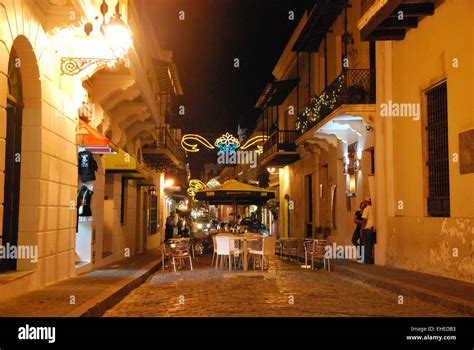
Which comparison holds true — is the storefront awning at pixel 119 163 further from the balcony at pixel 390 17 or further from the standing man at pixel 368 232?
the balcony at pixel 390 17

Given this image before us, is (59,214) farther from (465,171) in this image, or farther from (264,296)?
(465,171)

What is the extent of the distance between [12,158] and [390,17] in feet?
28.6

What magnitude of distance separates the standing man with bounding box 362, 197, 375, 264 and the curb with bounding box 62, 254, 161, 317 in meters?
5.92

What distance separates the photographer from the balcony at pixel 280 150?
2736 cm

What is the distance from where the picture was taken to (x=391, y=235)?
1485cm

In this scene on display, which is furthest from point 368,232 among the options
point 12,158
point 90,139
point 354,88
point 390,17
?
point 12,158

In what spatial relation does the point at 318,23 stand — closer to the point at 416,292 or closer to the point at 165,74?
the point at 165,74

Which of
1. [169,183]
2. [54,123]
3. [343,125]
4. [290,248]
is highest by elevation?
[343,125]

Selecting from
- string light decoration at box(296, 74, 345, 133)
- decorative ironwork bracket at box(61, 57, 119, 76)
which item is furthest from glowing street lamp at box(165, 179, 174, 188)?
decorative ironwork bracket at box(61, 57, 119, 76)

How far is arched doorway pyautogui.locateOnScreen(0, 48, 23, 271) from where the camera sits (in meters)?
9.44

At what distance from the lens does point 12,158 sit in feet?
31.2

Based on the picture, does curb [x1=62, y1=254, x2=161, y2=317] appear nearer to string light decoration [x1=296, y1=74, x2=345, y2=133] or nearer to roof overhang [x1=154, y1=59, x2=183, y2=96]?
string light decoration [x1=296, y1=74, x2=345, y2=133]

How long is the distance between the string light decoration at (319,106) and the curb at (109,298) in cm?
780
